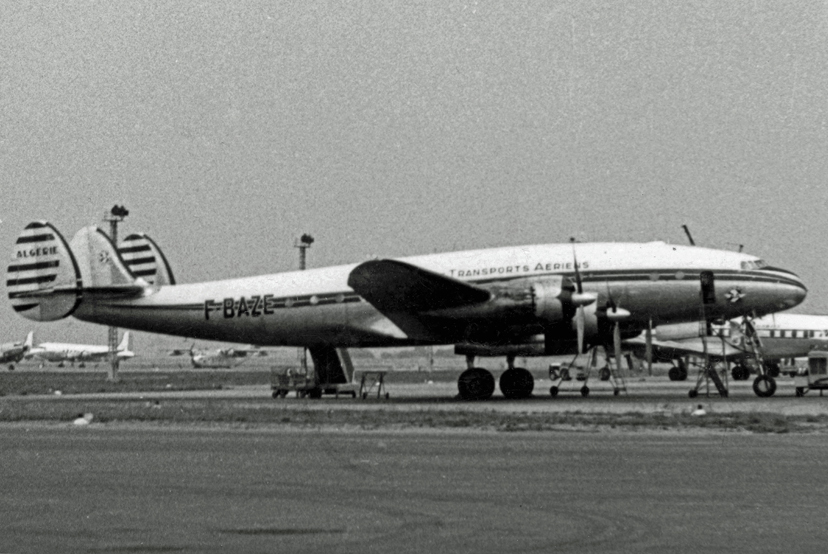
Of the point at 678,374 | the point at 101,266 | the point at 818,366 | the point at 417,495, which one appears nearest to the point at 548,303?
the point at 818,366

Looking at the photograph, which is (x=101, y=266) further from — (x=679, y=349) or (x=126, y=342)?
(x=126, y=342)

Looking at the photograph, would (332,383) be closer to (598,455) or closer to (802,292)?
(802,292)

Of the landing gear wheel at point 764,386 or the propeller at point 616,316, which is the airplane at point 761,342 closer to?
the landing gear wheel at point 764,386

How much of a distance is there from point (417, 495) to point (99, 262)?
2962cm

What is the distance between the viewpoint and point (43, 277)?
37938mm

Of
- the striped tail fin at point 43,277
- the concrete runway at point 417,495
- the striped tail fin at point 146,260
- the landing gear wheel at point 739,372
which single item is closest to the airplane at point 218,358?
the landing gear wheel at point 739,372

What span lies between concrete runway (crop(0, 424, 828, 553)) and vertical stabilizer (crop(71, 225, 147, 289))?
67.7 feet

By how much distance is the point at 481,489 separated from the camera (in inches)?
454

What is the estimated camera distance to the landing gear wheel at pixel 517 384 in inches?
1310

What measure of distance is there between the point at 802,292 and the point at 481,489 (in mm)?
23600

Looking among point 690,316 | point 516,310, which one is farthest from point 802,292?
point 516,310

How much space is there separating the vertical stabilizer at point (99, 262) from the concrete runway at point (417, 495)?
20644 mm

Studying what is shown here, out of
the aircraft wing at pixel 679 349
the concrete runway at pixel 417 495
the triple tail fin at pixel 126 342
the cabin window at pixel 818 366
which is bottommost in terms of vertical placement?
the concrete runway at pixel 417 495

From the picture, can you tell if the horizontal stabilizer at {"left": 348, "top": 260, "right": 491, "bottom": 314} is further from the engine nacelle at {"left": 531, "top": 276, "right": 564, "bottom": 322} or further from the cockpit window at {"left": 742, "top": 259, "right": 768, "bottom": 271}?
the cockpit window at {"left": 742, "top": 259, "right": 768, "bottom": 271}
